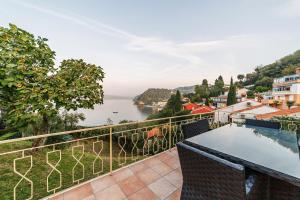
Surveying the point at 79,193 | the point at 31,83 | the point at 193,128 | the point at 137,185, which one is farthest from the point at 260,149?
the point at 31,83

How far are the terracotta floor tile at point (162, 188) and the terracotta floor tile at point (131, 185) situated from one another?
0.18m

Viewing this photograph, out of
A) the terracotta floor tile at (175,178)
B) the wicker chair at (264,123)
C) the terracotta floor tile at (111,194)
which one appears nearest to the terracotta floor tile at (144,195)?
the terracotta floor tile at (111,194)

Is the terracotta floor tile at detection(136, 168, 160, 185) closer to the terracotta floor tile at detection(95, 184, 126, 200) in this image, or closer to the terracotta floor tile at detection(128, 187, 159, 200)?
the terracotta floor tile at detection(128, 187, 159, 200)

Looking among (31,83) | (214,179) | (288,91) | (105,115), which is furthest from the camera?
(105,115)

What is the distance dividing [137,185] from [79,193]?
84cm

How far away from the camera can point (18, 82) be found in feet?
11.5

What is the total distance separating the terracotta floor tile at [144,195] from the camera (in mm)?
2088

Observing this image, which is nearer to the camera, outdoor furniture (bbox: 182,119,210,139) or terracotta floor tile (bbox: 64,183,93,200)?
terracotta floor tile (bbox: 64,183,93,200)

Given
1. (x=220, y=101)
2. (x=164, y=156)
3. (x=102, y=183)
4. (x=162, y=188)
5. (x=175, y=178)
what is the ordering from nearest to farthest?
1. (x=162, y=188)
2. (x=102, y=183)
3. (x=175, y=178)
4. (x=164, y=156)
5. (x=220, y=101)

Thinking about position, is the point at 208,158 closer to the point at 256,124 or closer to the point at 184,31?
the point at 256,124

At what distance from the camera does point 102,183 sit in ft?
8.04

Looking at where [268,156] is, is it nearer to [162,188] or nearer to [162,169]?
[162,188]

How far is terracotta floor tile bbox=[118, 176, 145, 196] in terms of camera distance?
2.23 m


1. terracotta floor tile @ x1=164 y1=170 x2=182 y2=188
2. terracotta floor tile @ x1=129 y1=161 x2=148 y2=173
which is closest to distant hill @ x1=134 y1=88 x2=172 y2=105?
terracotta floor tile @ x1=129 y1=161 x2=148 y2=173
